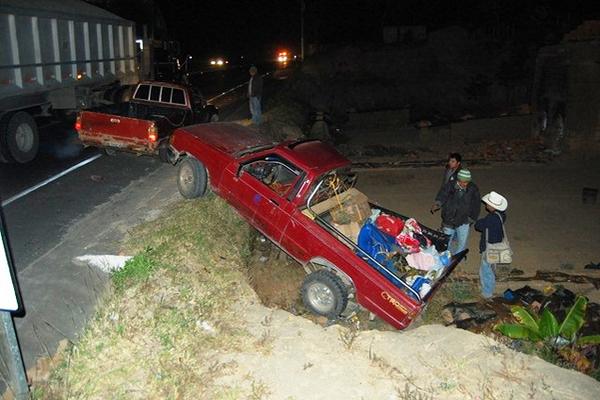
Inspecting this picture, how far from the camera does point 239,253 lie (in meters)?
7.68

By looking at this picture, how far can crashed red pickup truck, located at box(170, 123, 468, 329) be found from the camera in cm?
652

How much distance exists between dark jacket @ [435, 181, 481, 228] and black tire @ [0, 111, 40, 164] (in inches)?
354

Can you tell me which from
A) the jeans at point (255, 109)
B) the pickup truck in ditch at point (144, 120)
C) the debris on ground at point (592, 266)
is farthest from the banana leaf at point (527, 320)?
the jeans at point (255, 109)

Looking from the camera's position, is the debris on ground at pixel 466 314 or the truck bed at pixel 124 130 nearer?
the debris on ground at pixel 466 314

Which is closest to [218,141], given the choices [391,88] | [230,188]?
[230,188]

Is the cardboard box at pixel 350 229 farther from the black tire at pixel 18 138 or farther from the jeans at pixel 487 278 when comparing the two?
the black tire at pixel 18 138

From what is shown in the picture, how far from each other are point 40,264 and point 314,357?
405 centimetres

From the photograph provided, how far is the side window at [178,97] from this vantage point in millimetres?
11324

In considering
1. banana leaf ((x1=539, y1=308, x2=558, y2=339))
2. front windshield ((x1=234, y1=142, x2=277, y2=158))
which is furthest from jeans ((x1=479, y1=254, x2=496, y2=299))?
front windshield ((x1=234, y1=142, x2=277, y2=158))

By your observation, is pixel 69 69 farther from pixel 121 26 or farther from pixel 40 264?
pixel 40 264

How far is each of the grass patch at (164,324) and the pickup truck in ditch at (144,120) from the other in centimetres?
312

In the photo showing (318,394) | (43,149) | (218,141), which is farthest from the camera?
(43,149)

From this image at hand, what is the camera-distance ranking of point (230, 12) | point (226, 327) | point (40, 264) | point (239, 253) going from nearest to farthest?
point (226, 327) → point (40, 264) → point (239, 253) → point (230, 12)

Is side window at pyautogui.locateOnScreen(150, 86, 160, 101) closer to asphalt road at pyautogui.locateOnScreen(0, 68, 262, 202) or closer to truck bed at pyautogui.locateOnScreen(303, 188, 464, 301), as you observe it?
asphalt road at pyautogui.locateOnScreen(0, 68, 262, 202)
